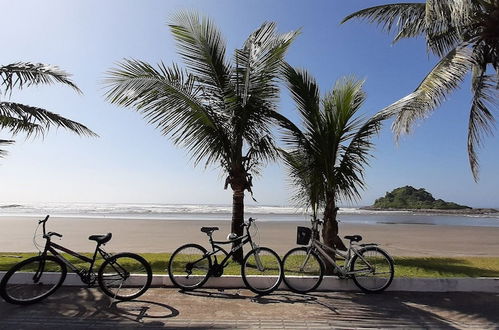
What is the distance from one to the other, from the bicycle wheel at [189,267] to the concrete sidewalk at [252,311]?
18cm

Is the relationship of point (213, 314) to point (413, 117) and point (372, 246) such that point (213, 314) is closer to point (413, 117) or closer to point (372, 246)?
point (372, 246)

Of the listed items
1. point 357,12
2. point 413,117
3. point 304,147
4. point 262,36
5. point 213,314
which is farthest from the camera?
point 357,12

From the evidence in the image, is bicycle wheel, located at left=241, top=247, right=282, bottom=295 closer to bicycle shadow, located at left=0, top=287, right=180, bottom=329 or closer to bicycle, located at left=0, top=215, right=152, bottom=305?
bicycle shadow, located at left=0, top=287, right=180, bottom=329

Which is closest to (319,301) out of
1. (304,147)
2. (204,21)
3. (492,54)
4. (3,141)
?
(304,147)

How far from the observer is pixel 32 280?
20.8 feet

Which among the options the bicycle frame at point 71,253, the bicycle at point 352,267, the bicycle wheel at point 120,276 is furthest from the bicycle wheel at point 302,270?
the bicycle frame at point 71,253

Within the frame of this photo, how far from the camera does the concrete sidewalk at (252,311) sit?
505 centimetres

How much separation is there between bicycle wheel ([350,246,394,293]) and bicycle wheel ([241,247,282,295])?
1.31m

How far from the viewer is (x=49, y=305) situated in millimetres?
5723

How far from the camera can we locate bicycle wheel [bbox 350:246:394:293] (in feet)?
21.9

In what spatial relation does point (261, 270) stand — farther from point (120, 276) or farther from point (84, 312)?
point (84, 312)

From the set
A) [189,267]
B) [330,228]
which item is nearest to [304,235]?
[330,228]

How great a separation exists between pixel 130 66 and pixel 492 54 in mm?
7964

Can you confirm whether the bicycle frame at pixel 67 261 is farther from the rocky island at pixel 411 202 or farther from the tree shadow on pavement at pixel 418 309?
the rocky island at pixel 411 202
